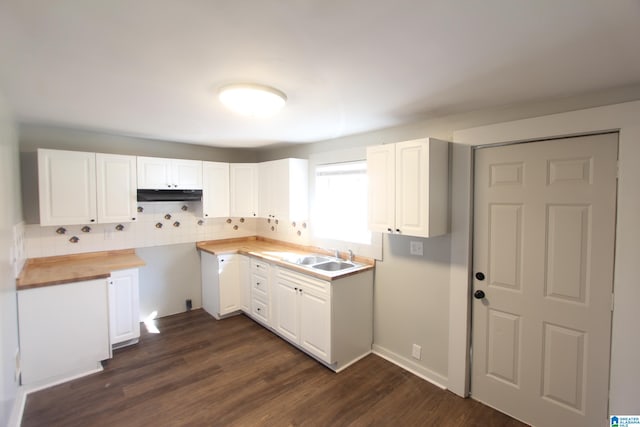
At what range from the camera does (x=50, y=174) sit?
9.61 ft

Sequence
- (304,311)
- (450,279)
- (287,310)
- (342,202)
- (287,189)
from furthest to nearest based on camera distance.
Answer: (287,189)
(342,202)
(287,310)
(304,311)
(450,279)

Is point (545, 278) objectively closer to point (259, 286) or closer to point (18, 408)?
point (259, 286)

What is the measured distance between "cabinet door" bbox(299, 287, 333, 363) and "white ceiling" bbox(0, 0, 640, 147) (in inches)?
69.1

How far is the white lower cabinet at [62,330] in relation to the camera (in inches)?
99.7

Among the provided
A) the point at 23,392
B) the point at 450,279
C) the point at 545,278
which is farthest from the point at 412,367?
the point at 23,392

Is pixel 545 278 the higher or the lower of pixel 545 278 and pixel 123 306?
the higher

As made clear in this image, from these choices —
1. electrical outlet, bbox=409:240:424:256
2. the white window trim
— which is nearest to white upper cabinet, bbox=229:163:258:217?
the white window trim

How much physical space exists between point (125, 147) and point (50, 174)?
856mm

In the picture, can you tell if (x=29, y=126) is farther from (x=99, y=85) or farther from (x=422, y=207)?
(x=422, y=207)

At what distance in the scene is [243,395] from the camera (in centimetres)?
246

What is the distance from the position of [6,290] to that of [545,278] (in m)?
3.75

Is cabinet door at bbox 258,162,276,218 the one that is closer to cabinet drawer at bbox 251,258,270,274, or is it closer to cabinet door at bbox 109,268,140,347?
cabinet drawer at bbox 251,258,270,274

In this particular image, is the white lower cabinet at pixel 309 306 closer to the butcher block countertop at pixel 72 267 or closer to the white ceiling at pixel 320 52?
the butcher block countertop at pixel 72 267

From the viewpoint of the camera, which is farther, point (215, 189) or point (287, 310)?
point (215, 189)
